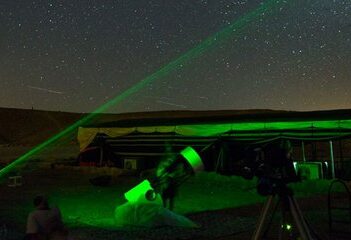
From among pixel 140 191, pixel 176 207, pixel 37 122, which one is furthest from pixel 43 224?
pixel 37 122

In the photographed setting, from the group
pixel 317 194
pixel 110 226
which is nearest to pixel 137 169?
pixel 317 194

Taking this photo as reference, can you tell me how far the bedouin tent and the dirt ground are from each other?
1616 mm

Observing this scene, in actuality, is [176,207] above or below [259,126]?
below

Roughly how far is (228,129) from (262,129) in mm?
1371

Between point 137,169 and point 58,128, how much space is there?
200 ft

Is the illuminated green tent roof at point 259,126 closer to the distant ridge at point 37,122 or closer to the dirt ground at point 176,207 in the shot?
the dirt ground at point 176,207

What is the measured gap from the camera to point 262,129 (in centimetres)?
1934

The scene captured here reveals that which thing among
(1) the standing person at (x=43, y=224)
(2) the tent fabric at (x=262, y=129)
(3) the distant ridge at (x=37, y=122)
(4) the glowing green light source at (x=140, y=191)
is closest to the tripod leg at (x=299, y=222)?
(1) the standing person at (x=43, y=224)

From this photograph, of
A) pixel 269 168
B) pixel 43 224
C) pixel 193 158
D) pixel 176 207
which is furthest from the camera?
pixel 176 207

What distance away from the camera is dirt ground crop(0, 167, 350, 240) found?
1026 centimetres

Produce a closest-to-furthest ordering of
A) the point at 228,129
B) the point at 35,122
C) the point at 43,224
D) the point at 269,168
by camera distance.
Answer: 1. the point at 269,168
2. the point at 43,224
3. the point at 228,129
4. the point at 35,122

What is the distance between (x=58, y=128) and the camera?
8369cm

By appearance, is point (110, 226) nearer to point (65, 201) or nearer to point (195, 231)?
point (195, 231)

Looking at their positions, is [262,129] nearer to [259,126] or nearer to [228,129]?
[259,126]
